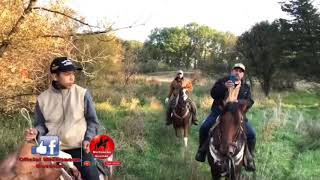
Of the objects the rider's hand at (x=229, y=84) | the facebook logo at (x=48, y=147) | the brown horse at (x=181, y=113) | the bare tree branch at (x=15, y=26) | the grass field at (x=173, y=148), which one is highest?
the bare tree branch at (x=15, y=26)

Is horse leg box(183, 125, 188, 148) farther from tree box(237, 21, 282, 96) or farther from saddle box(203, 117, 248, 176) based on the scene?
tree box(237, 21, 282, 96)

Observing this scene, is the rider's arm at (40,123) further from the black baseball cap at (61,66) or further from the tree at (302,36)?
the tree at (302,36)

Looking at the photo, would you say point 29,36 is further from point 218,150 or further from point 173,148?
point 173,148

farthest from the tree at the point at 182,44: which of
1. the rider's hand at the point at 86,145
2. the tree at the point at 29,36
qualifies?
the rider's hand at the point at 86,145

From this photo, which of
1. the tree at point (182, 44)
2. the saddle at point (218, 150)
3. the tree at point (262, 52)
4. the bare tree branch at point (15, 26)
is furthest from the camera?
the tree at point (182, 44)

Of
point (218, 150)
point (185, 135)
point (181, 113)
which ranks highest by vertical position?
point (218, 150)

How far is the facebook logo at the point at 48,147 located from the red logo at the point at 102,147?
1.25 ft

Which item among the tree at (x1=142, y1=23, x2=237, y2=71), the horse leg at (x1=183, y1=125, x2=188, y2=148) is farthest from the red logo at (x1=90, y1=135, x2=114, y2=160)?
the tree at (x1=142, y1=23, x2=237, y2=71)

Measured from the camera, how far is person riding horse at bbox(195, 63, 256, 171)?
8.52m

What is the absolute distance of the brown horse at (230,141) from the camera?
8.16 meters

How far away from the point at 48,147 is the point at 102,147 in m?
0.54

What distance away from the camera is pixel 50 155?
4477mm

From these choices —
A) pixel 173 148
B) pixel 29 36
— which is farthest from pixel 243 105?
pixel 173 148

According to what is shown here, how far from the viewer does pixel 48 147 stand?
4355 mm
